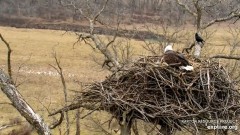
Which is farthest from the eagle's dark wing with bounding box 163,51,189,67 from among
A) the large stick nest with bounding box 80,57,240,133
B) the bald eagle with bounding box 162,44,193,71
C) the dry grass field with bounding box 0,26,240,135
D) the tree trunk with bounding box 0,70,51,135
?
the dry grass field with bounding box 0,26,240,135

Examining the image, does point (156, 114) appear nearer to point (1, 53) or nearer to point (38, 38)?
point (1, 53)

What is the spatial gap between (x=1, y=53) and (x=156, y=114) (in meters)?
28.6

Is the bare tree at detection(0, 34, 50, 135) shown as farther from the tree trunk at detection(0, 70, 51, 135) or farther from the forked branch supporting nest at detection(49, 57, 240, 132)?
the forked branch supporting nest at detection(49, 57, 240, 132)

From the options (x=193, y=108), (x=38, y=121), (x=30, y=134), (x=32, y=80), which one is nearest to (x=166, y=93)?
(x=193, y=108)

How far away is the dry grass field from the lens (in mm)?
18453

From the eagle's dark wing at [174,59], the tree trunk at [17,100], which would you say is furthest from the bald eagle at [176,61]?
the tree trunk at [17,100]

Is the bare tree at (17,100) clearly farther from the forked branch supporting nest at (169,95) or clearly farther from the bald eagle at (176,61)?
the bald eagle at (176,61)

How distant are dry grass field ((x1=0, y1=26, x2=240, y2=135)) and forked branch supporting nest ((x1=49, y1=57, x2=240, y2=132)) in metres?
6.01

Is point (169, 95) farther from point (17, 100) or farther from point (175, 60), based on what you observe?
point (17, 100)

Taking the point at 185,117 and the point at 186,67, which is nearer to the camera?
the point at 185,117

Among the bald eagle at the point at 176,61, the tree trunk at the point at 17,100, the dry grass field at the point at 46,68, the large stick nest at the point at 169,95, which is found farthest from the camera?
the dry grass field at the point at 46,68

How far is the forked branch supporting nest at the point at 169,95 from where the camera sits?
19.5 ft

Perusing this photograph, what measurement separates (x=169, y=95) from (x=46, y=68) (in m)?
23.7

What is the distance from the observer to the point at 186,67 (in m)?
6.39
